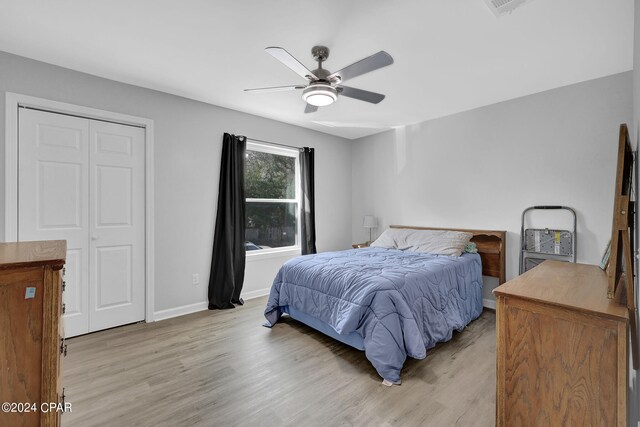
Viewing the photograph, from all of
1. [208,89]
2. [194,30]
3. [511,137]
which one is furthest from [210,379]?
[511,137]

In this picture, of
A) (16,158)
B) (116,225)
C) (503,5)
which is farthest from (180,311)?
(503,5)

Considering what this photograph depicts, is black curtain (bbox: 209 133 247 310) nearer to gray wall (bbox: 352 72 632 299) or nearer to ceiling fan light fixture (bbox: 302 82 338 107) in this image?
ceiling fan light fixture (bbox: 302 82 338 107)

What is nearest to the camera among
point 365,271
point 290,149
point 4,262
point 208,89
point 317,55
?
point 4,262

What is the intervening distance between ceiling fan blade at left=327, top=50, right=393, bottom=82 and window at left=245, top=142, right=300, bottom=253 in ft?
7.20

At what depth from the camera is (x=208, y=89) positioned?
3.13 meters

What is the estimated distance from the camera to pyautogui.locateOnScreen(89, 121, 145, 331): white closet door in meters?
2.87

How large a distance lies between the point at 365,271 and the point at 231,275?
187 centimetres

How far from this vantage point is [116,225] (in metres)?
3.00

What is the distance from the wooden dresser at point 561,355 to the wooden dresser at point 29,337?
1.89 metres

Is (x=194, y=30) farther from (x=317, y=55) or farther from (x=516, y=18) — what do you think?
(x=516, y=18)

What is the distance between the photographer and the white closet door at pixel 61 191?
99.3 inches

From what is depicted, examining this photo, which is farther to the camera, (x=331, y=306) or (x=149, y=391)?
(x=331, y=306)

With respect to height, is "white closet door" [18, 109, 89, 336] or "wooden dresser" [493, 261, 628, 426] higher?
"white closet door" [18, 109, 89, 336]

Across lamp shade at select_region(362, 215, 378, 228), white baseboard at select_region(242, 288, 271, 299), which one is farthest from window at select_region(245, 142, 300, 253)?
lamp shade at select_region(362, 215, 378, 228)
